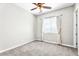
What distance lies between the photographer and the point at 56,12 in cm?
443

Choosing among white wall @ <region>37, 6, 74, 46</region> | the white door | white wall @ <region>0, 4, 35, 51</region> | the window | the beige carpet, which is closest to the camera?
the beige carpet

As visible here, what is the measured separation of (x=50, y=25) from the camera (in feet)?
16.4

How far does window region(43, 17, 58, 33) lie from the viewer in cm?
469

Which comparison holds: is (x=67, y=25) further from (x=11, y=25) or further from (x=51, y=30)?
(x=11, y=25)

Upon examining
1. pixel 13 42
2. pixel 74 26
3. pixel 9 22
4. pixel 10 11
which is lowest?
pixel 13 42

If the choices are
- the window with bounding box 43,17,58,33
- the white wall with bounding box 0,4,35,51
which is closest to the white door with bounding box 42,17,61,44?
the window with bounding box 43,17,58,33

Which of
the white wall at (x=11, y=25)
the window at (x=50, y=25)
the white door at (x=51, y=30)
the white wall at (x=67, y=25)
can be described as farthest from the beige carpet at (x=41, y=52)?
the window at (x=50, y=25)

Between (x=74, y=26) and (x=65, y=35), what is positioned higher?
(x=74, y=26)

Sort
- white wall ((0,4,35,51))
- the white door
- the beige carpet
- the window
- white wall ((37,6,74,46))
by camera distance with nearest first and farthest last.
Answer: the beige carpet < white wall ((0,4,35,51)) < white wall ((37,6,74,46)) < the white door < the window

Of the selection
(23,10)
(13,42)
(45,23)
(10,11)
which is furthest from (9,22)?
(45,23)

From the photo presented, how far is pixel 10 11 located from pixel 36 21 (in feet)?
9.40

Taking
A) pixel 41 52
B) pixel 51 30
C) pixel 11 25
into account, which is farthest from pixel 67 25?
pixel 11 25

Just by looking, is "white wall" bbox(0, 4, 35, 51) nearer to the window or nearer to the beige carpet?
the beige carpet

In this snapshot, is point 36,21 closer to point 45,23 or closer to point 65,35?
point 45,23
